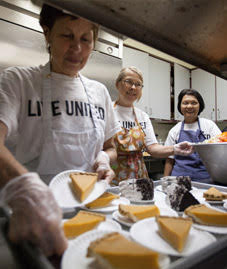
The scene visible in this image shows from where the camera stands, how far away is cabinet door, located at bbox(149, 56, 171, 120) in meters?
3.59

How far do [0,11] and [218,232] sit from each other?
6.29 ft

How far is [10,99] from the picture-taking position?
2.51ft

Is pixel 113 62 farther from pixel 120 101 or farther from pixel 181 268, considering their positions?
pixel 181 268

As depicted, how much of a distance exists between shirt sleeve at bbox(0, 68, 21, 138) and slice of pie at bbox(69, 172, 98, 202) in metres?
0.27

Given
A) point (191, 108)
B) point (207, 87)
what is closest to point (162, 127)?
point (207, 87)

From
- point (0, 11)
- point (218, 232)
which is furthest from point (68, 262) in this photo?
point (0, 11)

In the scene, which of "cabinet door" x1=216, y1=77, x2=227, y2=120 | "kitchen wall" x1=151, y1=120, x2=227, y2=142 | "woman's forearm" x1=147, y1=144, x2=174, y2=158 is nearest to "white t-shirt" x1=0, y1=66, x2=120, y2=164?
"woman's forearm" x1=147, y1=144, x2=174, y2=158

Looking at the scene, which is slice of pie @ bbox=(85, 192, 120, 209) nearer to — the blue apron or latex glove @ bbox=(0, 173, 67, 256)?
latex glove @ bbox=(0, 173, 67, 256)

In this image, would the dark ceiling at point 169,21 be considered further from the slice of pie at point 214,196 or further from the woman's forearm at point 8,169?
the slice of pie at point 214,196

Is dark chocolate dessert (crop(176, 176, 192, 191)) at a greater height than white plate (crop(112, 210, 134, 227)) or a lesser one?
greater

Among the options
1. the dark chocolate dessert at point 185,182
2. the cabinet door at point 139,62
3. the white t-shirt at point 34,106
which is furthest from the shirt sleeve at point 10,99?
the cabinet door at point 139,62

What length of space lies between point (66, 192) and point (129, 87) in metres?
1.20

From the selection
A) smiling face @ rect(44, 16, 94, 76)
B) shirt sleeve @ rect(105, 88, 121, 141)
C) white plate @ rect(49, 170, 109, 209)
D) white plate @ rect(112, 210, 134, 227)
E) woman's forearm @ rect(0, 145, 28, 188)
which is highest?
smiling face @ rect(44, 16, 94, 76)

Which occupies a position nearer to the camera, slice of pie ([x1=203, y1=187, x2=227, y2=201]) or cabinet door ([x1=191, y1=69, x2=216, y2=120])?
slice of pie ([x1=203, y1=187, x2=227, y2=201])
